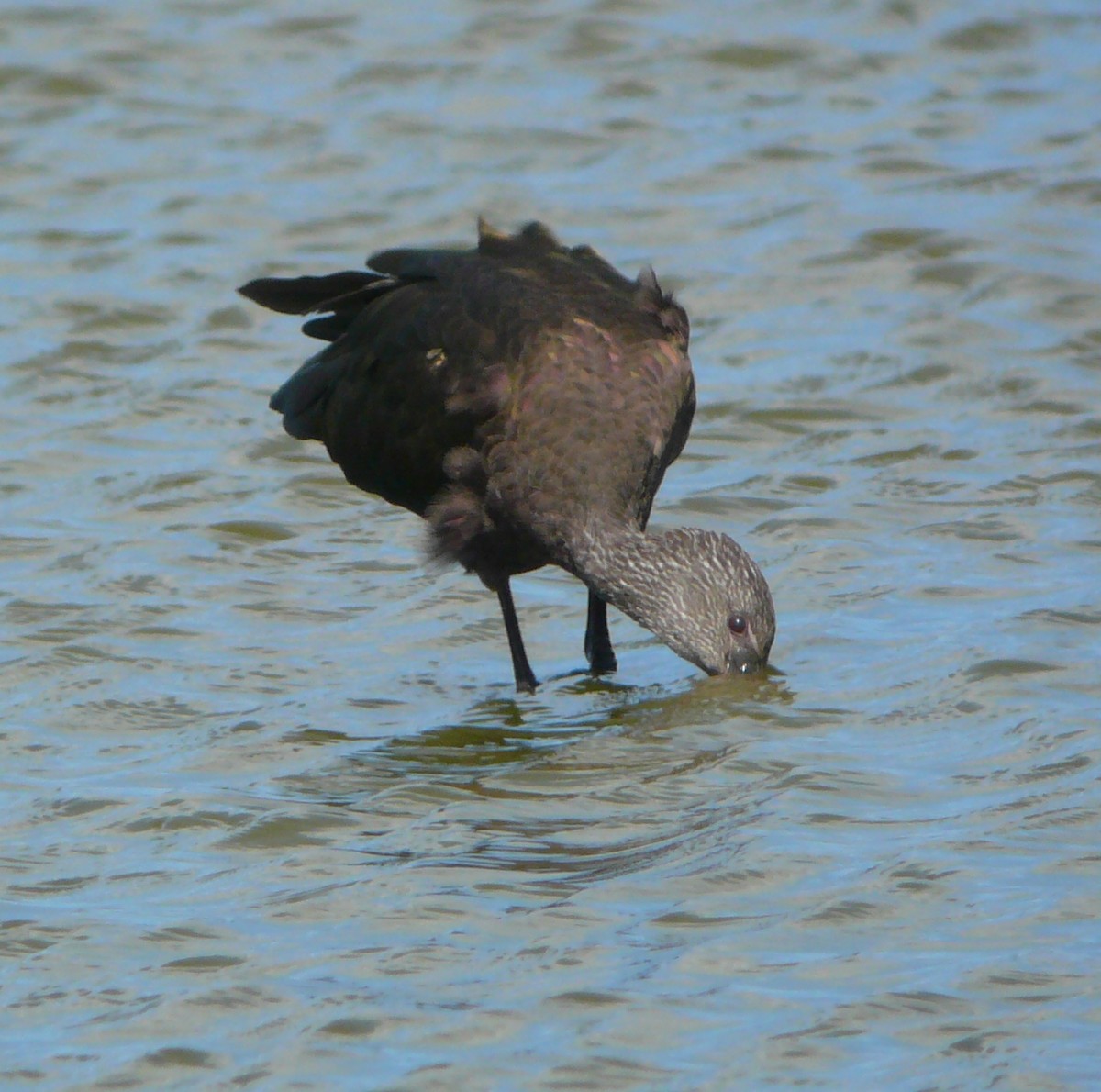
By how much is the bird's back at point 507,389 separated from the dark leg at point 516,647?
209 mm

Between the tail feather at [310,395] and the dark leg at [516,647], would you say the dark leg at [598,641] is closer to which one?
the dark leg at [516,647]

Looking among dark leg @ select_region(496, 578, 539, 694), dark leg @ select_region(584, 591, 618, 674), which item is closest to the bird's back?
dark leg @ select_region(496, 578, 539, 694)

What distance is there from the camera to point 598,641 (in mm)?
9180

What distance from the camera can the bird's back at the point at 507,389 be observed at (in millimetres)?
8477

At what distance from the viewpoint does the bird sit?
833cm

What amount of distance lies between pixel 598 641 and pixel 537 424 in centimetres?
114

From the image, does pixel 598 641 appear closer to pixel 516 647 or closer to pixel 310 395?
pixel 516 647

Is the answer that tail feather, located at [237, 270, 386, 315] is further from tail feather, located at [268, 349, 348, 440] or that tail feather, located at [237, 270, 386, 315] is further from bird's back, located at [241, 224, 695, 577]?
tail feather, located at [268, 349, 348, 440]

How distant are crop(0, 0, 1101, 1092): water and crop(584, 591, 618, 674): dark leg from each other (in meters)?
0.13

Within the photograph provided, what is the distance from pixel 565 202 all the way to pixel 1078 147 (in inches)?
141

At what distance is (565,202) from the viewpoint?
14742mm

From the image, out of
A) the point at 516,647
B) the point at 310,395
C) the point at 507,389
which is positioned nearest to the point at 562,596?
the point at 516,647

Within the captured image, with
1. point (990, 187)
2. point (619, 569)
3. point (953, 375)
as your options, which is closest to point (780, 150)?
point (990, 187)

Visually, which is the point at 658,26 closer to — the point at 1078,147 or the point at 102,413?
the point at 1078,147
